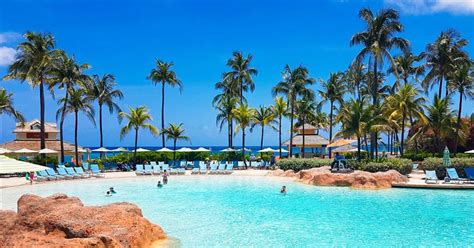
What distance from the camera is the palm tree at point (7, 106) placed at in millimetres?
37459

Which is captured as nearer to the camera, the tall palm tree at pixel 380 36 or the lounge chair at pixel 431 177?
the lounge chair at pixel 431 177

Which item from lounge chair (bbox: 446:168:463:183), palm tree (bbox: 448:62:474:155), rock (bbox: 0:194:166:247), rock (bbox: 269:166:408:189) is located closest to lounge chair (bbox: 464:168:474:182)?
lounge chair (bbox: 446:168:463:183)

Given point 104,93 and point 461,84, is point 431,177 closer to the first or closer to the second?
point 461,84

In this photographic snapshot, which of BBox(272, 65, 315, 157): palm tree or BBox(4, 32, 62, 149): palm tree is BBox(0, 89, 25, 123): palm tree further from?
BBox(272, 65, 315, 157): palm tree

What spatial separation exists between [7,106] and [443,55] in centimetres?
3978

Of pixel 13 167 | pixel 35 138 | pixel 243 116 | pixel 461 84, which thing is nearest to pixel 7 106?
pixel 35 138

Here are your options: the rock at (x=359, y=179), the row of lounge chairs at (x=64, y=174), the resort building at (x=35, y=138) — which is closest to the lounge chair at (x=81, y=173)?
the row of lounge chairs at (x=64, y=174)

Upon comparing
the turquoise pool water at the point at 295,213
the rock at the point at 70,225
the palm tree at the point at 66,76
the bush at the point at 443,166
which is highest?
the palm tree at the point at 66,76

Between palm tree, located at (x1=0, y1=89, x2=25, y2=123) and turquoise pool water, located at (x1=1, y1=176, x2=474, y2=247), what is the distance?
1517 centimetres

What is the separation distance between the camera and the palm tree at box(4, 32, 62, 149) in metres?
35.2

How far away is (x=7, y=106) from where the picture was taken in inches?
1484

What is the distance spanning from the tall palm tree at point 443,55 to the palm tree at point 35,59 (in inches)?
1340

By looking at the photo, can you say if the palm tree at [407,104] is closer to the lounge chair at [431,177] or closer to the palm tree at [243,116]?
the lounge chair at [431,177]

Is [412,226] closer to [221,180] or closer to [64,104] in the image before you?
[221,180]
